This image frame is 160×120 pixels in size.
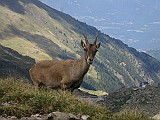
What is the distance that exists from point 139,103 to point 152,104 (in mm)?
1033

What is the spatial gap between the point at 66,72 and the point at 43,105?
5.51m

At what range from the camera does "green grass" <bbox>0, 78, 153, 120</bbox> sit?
1298 cm

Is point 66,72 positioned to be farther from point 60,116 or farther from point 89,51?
point 60,116

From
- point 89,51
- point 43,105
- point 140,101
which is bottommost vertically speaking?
point 140,101

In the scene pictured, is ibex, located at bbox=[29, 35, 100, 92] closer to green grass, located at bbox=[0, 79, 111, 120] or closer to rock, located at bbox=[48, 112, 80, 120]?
green grass, located at bbox=[0, 79, 111, 120]

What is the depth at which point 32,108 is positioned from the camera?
43.7 ft

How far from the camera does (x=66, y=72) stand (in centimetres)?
1898

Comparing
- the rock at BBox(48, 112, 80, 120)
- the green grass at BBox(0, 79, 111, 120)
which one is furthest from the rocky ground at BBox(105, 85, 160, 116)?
the rock at BBox(48, 112, 80, 120)

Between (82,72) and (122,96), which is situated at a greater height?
(82,72)

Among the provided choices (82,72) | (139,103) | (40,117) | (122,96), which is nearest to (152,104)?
(139,103)

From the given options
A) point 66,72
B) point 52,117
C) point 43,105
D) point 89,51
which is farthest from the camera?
point 66,72

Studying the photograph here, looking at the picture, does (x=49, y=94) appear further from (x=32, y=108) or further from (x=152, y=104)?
(x=152, y=104)

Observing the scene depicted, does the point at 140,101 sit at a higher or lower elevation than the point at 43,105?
lower

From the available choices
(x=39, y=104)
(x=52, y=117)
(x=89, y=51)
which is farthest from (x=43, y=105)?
(x=89, y=51)
